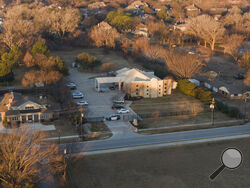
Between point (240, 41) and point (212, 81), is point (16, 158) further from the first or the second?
point (240, 41)

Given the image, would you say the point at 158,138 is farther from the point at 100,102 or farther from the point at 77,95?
the point at 77,95

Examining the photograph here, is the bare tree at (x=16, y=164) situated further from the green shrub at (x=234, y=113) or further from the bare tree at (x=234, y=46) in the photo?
the bare tree at (x=234, y=46)

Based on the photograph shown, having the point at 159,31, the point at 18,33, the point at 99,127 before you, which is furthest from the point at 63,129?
the point at 159,31

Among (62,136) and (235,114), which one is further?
(235,114)

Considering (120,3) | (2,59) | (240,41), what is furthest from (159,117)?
(120,3)

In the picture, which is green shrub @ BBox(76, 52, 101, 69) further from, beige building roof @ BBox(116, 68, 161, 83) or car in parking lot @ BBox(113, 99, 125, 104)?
car in parking lot @ BBox(113, 99, 125, 104)

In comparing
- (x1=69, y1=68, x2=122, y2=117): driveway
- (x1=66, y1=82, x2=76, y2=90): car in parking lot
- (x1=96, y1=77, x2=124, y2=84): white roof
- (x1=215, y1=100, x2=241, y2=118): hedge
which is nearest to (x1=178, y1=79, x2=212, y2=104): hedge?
(x1=215, y1=100, x2=241, y2=118): hedge
